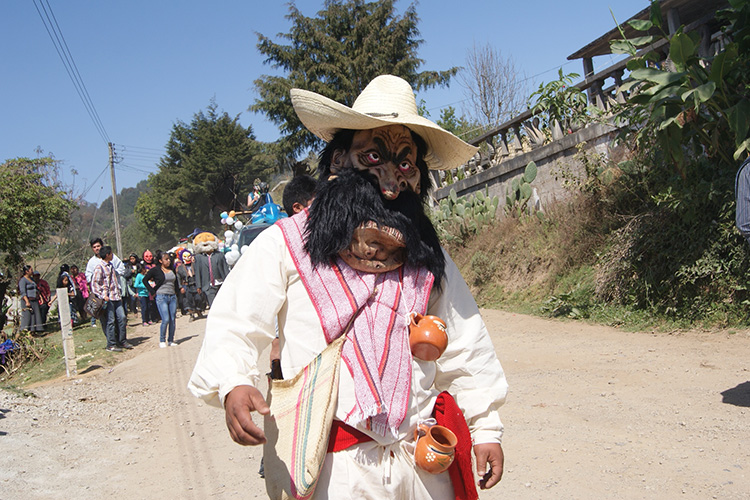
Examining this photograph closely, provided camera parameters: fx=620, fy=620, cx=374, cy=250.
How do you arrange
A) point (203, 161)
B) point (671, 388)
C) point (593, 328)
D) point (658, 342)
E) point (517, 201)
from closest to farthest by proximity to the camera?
point (671, 388), point (658, 342), point (593, 328), point (517, 201), point (203, 161)

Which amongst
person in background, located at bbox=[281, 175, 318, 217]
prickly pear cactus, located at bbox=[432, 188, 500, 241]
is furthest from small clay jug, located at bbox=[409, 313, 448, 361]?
prickly pear cactus, located at bbox=[432, 188, 500, 241]

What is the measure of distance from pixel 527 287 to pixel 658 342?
3911 mm

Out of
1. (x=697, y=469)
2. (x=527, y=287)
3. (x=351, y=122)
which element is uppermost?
(x=351, y=122)

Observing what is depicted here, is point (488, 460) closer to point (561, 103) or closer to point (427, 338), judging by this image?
point (427, 338)

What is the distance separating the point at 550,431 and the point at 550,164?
7.76 meters

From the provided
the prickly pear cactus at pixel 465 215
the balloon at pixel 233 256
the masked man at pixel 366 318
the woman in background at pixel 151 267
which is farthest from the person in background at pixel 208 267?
the masked man at pixel 366 318

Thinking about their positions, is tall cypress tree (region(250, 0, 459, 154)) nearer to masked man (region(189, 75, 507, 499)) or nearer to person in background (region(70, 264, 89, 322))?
person in background (region(70, 264, 89, 322))

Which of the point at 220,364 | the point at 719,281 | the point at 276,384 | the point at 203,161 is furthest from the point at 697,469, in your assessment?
the point at 203,161

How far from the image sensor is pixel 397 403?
1.92 meters

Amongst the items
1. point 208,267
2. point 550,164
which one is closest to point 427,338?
point 550,164

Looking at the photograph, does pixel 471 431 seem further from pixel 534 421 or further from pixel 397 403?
pixel 534 421

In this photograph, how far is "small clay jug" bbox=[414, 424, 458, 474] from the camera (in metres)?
1.89

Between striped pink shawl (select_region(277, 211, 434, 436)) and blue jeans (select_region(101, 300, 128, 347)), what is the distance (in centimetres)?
909

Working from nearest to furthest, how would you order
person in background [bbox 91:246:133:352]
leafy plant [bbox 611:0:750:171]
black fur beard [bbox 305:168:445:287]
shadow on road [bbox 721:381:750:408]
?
1. black fur beard [bbox 305:168:445:287]
2. shadow on road [bbox 721:381:750:408]
3. leafy plant [bbox 611:0:750:171]
4. person in background [bbox 91:246:133:352]
